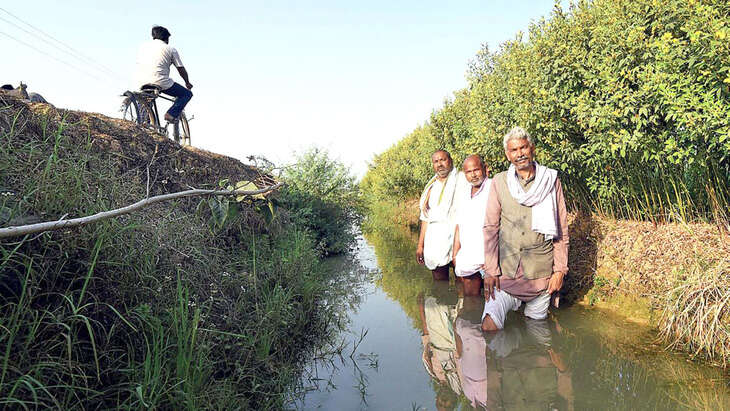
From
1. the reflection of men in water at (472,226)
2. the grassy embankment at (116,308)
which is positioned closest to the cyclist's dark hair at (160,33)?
the grassy embankment at (116,308)

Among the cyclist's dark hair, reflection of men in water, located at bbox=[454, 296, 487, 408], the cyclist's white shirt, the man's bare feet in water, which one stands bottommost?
reflection of men in water, located at bbox=[454, 296, 487, 408]

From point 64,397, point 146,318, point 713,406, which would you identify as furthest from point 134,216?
point 713,406

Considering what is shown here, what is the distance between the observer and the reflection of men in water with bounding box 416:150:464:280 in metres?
5.82

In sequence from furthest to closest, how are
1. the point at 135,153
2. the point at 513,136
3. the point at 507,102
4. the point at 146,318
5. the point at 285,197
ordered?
the point at 285,197, the point at 507,102, the point at 135,153, the point at 513,136, the point at 146,318

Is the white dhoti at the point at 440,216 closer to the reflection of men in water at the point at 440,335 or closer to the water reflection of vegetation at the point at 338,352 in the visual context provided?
the reflection of men in water at the point at 440,335

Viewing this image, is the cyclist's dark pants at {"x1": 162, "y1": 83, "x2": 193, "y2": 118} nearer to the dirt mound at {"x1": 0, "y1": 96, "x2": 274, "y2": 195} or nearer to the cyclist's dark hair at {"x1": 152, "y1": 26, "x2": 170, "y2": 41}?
the cyclist's dark hair at {"x1": 152, "y1": 26, "x2": 170, "y2": 41}

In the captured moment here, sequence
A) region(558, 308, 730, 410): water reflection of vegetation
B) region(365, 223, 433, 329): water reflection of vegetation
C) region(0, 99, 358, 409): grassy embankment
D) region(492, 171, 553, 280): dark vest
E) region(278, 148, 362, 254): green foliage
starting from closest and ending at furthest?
region(0, 99, 358, 409): grassy embankment < region(558, 308, 730, 410): water reflection of vegetation < region(492, 171, 553, 280): dark vest < region(365, 223, 433, 329): water reflection of vegetation < region(278, 148, 362, 254): green foliage

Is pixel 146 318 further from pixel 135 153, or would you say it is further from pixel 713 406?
pixel 713 406

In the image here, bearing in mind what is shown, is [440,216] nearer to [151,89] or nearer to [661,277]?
[661,277]

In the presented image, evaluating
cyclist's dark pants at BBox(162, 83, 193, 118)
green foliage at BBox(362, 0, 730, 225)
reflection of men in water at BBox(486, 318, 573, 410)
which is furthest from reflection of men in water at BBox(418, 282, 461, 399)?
cyclist's dark pants at BBox(162, 83, 193, 118)

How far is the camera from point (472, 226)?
5242 mm

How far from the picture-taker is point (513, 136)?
409 centimetres

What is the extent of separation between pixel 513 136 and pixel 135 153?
4.04 metres

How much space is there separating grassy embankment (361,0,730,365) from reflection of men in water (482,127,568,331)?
0.91 metres
